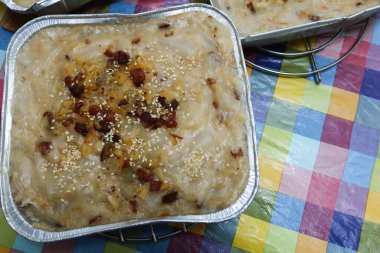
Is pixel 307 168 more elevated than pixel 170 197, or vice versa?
pixel 170 197

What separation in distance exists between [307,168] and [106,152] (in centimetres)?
135

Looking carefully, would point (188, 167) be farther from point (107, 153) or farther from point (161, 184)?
point (107, 153)

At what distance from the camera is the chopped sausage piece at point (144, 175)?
2.03 m

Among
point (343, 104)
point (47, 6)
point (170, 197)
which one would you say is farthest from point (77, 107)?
point (343, 104)

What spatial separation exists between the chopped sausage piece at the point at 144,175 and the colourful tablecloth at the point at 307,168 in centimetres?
64

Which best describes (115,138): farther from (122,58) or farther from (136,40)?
(136,40)

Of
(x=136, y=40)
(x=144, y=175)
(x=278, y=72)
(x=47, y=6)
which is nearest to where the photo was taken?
(x=144, y=175)

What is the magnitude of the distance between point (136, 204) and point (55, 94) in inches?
27.6

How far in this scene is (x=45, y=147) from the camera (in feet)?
6.78

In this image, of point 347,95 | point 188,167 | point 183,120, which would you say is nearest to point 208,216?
point 188,167

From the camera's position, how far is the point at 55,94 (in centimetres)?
216

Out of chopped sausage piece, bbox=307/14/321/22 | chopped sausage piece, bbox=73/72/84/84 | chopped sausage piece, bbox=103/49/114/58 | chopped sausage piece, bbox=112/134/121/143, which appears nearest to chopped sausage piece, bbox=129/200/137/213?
chopped sausage piece, bbox=112/134/121/143

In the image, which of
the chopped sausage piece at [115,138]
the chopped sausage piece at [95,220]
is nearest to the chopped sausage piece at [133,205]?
the chopped sausage piece at [95,220]

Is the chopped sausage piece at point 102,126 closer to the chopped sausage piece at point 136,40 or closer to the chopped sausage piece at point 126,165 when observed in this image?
the chopped sausage piece at point 126,165
